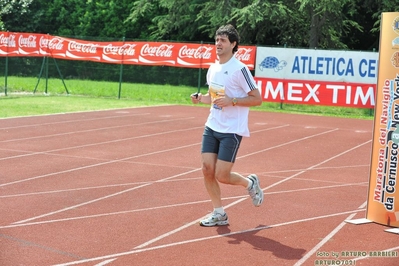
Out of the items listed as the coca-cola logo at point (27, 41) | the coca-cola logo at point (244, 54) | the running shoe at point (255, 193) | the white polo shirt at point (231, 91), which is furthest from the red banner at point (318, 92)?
the white polo shirt at point (231, 91)

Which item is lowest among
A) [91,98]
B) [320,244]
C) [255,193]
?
[320,244]

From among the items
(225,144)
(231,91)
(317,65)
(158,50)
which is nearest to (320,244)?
(225,144)

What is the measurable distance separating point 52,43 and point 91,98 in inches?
107

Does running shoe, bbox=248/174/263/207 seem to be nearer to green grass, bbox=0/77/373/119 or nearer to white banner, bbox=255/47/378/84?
green grass, bbox=0/77/373/119

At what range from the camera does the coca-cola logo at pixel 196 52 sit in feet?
86.4

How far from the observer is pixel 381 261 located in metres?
6.72

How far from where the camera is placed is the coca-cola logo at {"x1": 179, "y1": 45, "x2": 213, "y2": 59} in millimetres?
26328

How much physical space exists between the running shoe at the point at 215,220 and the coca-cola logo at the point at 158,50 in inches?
750

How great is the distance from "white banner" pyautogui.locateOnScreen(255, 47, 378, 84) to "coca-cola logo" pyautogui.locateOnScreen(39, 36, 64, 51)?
24.9 ft

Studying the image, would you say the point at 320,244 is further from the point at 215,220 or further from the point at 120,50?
the point at 120,50

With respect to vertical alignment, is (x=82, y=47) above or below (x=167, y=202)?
above

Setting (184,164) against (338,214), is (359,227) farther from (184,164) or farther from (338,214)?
(184,164)

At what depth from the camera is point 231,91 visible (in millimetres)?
7879

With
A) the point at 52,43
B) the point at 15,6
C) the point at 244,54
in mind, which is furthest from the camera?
the point at 15,6
